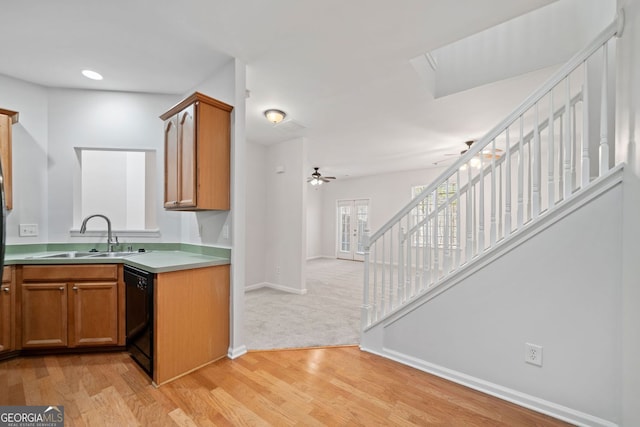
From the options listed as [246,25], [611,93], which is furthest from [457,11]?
[246,25]

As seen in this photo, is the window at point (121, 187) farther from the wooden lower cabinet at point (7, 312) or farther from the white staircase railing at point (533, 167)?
the white staircase railing at point (533, 167)

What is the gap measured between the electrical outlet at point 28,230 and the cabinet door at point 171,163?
1.41 meters

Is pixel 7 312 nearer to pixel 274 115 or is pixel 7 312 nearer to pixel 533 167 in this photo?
pixel 274 115

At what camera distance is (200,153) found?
2314 millimetres

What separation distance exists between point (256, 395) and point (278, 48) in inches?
110

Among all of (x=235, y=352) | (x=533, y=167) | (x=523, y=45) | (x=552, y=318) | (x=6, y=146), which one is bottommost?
(x=235, y=352)

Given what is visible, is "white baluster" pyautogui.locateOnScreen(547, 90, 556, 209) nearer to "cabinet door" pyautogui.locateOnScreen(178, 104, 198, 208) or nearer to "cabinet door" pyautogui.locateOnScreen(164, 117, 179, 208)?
"cabinet door" pyautogui.locateOnScreen(178, 104, 198, 208)

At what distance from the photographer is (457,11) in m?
1.91

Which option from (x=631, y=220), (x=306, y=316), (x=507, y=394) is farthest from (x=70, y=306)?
(x=631, y=220)

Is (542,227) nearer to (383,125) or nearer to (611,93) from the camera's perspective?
(611,93)

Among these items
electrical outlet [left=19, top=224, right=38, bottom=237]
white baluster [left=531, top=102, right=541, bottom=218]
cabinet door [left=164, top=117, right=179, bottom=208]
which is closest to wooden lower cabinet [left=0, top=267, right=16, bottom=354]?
electrical outlet [left=19, top=224, right=38, bottom=237]

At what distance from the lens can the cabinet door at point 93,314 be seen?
2363mm

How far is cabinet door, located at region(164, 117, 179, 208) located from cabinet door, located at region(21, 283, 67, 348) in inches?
45.2

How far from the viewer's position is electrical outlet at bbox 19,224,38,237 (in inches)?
105
